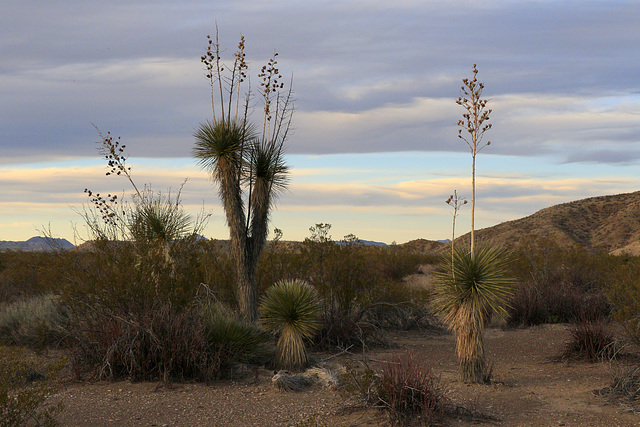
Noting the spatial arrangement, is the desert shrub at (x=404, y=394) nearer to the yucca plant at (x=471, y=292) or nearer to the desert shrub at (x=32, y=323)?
the yucca plant at (x=471, y=292)

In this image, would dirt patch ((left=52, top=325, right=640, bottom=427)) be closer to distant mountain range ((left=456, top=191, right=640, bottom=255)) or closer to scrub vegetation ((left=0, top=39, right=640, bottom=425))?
scrub vegetation ((left=0, top=39, right=640, bottom=425))

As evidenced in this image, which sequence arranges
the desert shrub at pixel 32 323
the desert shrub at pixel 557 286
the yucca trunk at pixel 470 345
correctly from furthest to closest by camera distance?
the desert shrub at pixel 557 286, the desert shrub at pixel 32 323, the yucca trunk at pixel 470 345

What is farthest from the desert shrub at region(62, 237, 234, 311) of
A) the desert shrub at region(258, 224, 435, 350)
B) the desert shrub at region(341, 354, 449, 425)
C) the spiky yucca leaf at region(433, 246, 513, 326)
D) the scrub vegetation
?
the spiky yucca leaf at region(433, 246, 513, 326)

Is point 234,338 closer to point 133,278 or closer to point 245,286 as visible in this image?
point 133,278

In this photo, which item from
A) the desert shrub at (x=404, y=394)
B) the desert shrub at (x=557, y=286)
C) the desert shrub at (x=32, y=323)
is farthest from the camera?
the desert shrub at (x=557, y=286)

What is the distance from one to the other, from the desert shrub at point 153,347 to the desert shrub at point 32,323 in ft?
8.09

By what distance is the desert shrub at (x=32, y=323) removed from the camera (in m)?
11.6

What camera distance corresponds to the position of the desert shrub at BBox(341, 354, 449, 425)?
6.68 metres

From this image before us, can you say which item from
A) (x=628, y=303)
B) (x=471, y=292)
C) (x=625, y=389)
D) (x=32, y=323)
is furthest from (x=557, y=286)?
(x=32, y=323)

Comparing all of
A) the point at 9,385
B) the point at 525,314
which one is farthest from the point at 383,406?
the point at 525,314

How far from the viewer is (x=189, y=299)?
976 centimetres

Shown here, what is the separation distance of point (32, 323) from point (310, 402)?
6934mm

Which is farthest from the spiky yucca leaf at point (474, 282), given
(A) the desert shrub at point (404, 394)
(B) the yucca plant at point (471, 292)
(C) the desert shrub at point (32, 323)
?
(C) the desert shrub at point (32, 323)

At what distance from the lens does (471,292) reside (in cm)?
833
